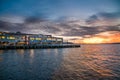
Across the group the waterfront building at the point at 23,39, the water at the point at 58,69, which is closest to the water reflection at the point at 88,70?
the water at the point at 58,69

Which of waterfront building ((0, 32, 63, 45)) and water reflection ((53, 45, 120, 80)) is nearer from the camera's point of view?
water reflection ((53, 45, 120, 80))

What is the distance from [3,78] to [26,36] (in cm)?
9678

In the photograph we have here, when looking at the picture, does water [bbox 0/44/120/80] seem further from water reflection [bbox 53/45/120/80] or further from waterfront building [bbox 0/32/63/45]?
waterfront building [bbox 0/32/63/45]

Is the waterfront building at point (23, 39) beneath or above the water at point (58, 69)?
above

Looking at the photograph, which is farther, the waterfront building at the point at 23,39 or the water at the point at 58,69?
the waterfront building at the point at 23,39

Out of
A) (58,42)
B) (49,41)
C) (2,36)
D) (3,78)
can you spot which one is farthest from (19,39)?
(3,78)

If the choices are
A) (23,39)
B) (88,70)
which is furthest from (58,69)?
(23,39)

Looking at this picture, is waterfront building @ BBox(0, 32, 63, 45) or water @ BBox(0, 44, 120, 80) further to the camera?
waterfront building @ BBox(0, 32, 63, 45)

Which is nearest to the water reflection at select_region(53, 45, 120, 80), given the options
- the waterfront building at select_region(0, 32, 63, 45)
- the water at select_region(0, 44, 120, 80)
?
the water at select_region(0, 44, 120, 80)

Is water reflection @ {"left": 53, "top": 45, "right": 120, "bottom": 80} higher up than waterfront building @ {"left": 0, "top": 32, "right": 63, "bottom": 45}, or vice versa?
waterfront building @ {"left": 0, "top": 32, "right": 63, "bottom": 45}

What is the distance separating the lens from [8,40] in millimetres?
92938

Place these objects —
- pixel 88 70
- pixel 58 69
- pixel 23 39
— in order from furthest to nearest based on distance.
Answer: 1. pixel 23 39
2. pixel 58 69
3. pixel 88 70

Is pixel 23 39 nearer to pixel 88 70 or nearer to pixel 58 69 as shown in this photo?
pixel 58 69

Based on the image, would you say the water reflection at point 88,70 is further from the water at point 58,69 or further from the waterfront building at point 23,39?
the waterfront building at point 23,39
